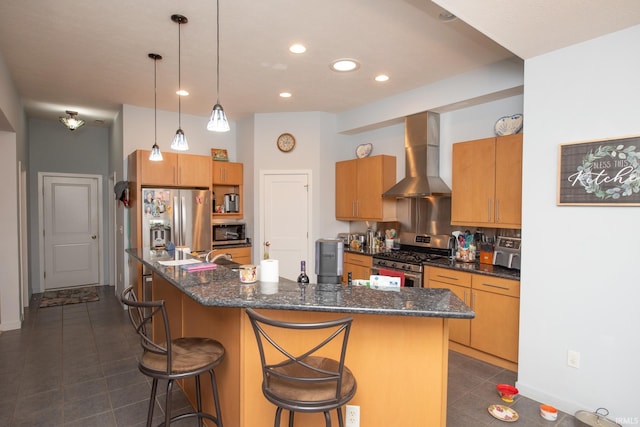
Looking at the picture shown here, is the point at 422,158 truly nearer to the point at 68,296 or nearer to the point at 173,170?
the point at 173,170

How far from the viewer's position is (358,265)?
4.85 meters

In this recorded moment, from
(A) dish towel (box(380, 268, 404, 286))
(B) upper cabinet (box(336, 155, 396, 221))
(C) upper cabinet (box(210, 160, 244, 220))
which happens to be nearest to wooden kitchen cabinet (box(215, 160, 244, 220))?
(C) upper cabinet (box(210, 160, 244, 220))

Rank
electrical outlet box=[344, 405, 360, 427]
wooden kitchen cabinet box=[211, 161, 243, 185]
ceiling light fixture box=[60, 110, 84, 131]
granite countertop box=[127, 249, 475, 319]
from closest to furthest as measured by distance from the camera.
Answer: granite countertop box=[127, 249, 475, 319] → electrical outlet box=[344, 405, 360, 427] → ceiling light fixture box=[60, 110, 84, 131] → wooden kitchen cabinet box=[211, 161, 243, 185]

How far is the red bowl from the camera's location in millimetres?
2795

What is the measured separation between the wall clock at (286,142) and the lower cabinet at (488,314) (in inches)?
110

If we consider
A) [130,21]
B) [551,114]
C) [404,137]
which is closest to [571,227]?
[551,114]

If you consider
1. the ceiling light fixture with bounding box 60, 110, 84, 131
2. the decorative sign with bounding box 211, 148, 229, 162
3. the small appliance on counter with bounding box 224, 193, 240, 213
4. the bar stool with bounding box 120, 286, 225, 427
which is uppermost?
the ceiling light fixture with bounding box 60, 110, 84, 131

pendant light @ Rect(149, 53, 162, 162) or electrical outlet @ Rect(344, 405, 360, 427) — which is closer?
electrical outlet @ Rect(344, 405, 360, 427)

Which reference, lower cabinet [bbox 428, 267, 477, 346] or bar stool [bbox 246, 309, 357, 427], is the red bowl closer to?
lower cabinet [bbox 428, 267, 477, 346]

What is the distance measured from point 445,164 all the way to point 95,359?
171 inches

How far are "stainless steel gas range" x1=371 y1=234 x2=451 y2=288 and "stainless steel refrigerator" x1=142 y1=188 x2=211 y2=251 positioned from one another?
2.47 meters

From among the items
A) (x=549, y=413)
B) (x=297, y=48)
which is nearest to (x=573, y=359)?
(x=549, y=413)

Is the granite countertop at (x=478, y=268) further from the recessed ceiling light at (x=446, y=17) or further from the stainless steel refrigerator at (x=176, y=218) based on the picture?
the stainless steel refrigerator at (x=176, y=218)

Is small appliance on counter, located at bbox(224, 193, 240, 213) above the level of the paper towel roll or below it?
above
